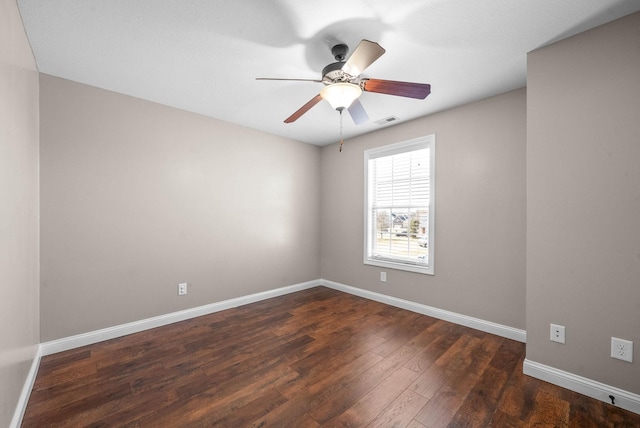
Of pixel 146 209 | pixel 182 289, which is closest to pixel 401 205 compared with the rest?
pixel 182 289

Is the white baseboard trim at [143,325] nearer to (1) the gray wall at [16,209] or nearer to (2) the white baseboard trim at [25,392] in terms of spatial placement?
(2) the white baseboard trim at [25,392]

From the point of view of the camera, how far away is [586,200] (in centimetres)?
187

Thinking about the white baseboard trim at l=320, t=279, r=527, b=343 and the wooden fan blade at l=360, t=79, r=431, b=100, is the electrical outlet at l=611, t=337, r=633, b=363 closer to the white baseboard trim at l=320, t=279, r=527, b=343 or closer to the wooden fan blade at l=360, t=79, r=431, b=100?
the white baseboard trim at l=320, t=279, r=527, b=343

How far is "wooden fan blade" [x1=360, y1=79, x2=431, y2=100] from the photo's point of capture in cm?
183

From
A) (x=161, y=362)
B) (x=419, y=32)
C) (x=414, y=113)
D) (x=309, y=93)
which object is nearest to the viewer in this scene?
(x=419, y=32)

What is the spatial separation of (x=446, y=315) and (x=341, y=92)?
282 cm

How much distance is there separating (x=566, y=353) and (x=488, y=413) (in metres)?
0.83

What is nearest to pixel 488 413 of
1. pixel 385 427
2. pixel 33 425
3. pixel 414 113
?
pixel 385 427

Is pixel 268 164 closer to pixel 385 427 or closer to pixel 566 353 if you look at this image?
pixel 385 427

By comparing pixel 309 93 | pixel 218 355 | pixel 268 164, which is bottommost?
pixel 218 355

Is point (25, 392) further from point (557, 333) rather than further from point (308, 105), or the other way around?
point (557, 333)

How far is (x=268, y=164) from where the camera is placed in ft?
13.5

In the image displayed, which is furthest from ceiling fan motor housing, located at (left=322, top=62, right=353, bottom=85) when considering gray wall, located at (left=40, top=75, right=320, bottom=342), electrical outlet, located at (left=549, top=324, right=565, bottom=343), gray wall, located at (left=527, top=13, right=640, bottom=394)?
electrical outlet, located at (left=549, top=324, right=565, bottom=343)

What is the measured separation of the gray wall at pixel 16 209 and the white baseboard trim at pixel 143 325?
0.27 metres
